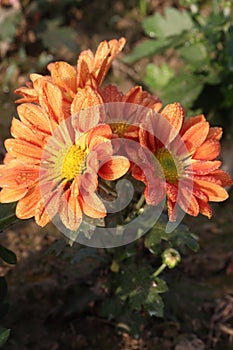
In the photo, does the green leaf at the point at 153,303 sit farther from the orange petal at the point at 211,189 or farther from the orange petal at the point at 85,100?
the orange petal at the point at 85,100

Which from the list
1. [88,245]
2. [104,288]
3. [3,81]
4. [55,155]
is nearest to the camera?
[55,155]

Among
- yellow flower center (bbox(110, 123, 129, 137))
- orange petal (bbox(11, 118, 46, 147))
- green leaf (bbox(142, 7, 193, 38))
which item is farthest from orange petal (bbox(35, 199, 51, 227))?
green leaf (bbox(142, 7, 193, 38))

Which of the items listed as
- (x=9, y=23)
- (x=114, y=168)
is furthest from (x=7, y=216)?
(x=9, y=23)

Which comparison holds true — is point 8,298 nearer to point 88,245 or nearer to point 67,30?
point 88,245

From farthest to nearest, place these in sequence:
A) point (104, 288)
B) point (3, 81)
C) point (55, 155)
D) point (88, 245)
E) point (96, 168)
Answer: point (3, 81), point (104, 288), point (88, 245), point (55, 155), point (96, 168)

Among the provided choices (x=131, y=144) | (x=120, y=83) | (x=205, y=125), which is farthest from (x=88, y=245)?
(x=120, y=83)

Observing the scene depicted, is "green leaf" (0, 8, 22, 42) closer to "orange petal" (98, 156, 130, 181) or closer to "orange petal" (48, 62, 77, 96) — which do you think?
"orange petal" (48, 62, 77, 96)
